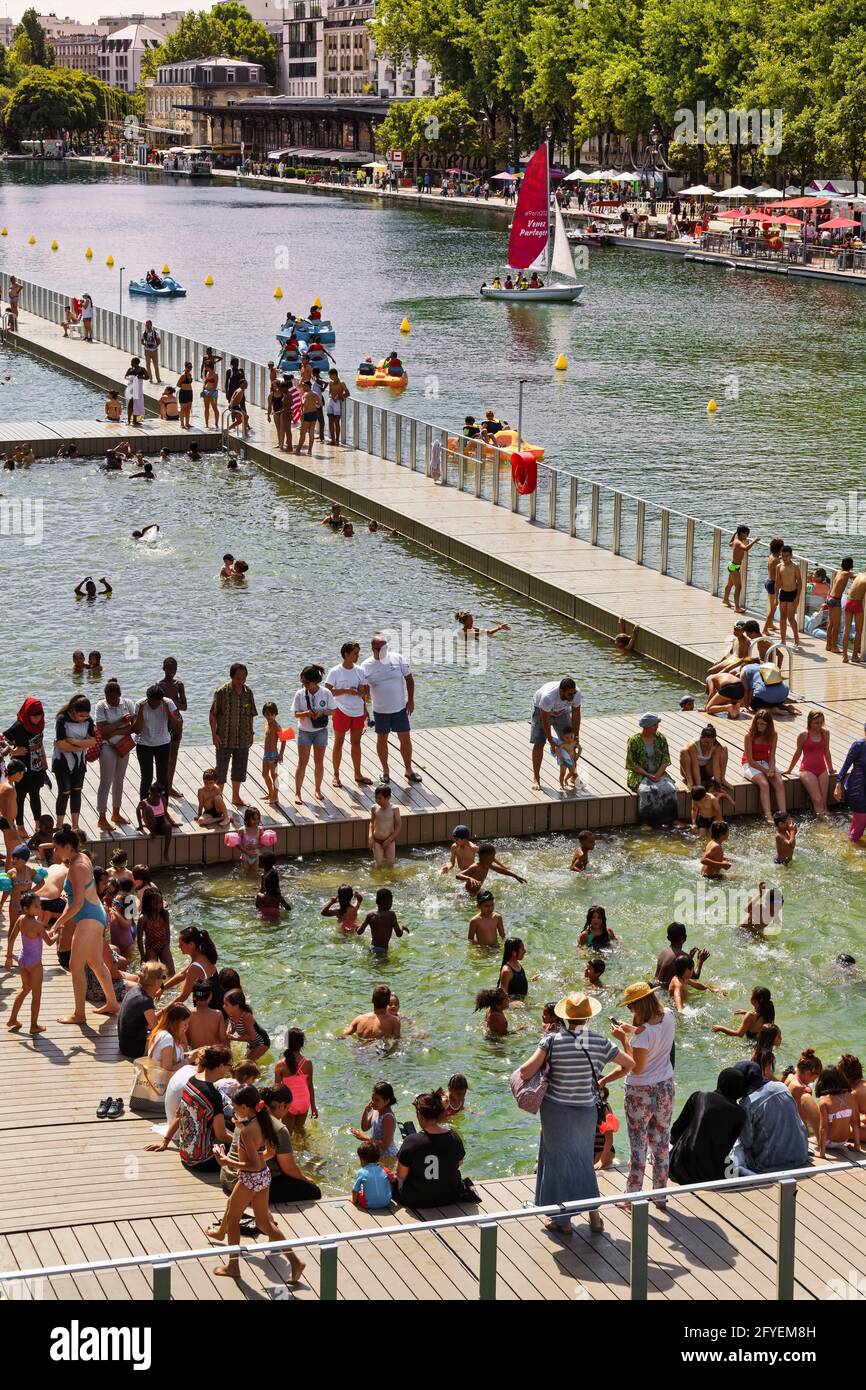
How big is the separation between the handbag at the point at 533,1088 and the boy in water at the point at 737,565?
1585 centimetres

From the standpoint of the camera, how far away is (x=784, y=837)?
19.4 meters

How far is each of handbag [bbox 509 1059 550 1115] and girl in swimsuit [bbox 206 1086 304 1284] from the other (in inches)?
61.3

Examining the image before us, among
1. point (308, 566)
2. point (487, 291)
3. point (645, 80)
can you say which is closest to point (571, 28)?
point (645, 80)

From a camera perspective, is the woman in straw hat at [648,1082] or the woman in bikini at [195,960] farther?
the woman in bikini at [195,960]

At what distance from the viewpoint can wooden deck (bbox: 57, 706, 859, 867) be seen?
1938 cm

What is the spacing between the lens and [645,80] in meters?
112

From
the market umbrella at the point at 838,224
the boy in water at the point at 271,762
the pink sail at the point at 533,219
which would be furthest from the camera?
the market umbrella at the point at 838,224

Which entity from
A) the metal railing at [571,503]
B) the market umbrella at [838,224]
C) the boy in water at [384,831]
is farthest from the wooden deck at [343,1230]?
the market umbrella at [838,224]

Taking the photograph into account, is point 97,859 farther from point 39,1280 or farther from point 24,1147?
point 39,1280

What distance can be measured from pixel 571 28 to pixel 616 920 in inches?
4682

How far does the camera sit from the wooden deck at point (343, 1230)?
9430 millimetres

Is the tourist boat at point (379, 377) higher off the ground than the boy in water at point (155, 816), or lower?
higher

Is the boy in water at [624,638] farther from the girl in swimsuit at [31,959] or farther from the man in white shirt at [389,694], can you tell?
the girl in swimsuit at [31,959]

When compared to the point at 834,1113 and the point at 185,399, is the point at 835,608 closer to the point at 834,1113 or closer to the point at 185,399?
the point at 834,1113
